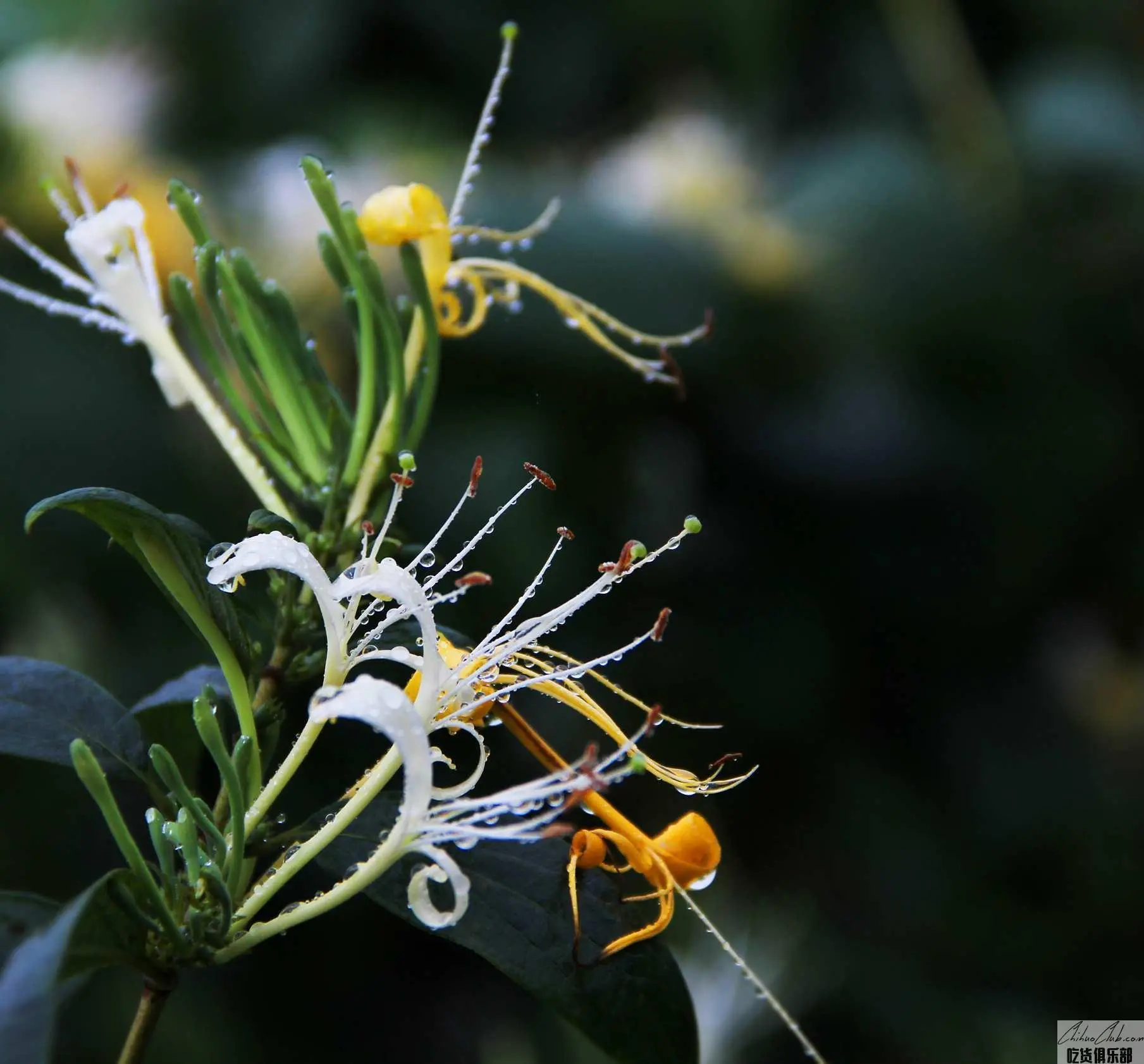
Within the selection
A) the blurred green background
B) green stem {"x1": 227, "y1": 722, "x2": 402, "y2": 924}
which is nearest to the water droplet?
green stem {"x1": 227, "y1": 722, "x2": 402, "y2": 924}

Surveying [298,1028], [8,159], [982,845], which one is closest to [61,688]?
[298,1028]

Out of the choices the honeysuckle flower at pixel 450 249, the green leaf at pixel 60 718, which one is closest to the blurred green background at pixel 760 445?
the honeysuckle flower at pixel 450 249

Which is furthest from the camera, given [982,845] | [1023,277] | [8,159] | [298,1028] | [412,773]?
[1023,277]

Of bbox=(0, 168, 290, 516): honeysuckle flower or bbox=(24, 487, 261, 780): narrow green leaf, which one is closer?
bbox=(24, 487, 261, 780): narrow green leaf

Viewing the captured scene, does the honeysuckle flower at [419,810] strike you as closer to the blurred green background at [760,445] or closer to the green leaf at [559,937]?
the green leaf at [559,937]

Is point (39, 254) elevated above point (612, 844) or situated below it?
above

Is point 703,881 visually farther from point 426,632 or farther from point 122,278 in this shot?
point 122,278

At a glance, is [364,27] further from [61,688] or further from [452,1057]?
[61,688]

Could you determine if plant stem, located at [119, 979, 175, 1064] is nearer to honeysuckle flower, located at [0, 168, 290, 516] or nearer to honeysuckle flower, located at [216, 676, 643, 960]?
honeysuckle flower, located at [216, 676, 643, 960]
